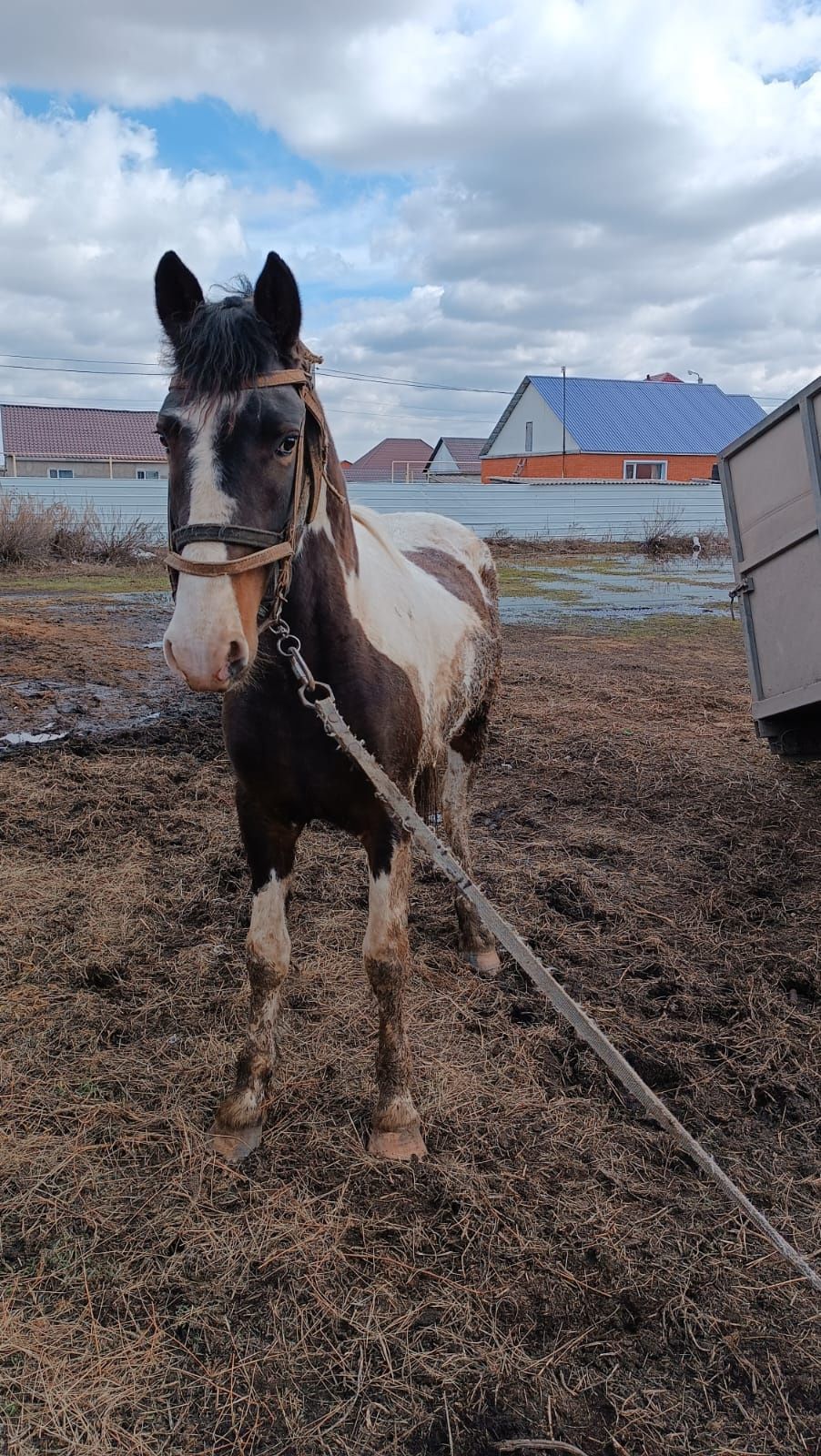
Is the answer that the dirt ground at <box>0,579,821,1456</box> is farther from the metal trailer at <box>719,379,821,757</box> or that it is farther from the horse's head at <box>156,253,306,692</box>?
the horse's head at <box>156,253,306,692</box>

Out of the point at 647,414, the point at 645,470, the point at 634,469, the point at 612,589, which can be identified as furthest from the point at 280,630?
the point at 647,414

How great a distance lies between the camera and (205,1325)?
2047mm

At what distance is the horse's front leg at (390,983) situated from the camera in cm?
260

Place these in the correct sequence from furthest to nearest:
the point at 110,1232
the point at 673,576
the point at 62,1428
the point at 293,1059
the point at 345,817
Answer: the point at 673,576
the point at 293,1059
the point at 345,817
the point at 110,1232
the point at 62,1428

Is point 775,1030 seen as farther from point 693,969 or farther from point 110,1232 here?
point 110,1232

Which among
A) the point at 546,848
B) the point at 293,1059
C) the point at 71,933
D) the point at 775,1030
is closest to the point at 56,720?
the point at 71,933

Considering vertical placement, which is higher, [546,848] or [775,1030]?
[546,848]

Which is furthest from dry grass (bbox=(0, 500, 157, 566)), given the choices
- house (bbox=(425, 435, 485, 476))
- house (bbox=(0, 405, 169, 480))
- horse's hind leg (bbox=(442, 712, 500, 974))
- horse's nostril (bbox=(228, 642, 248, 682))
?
house (bbox=(425, 435, 485, 476))

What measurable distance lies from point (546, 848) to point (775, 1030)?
182 centimetres

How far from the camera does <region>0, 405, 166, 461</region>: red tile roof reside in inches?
1730

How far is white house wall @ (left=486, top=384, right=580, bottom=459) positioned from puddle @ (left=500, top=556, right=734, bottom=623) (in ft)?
65.3

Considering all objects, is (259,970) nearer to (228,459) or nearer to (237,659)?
(237,659)

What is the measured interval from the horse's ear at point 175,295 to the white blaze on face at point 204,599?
40 centimetres

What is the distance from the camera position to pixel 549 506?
86.8 ft
